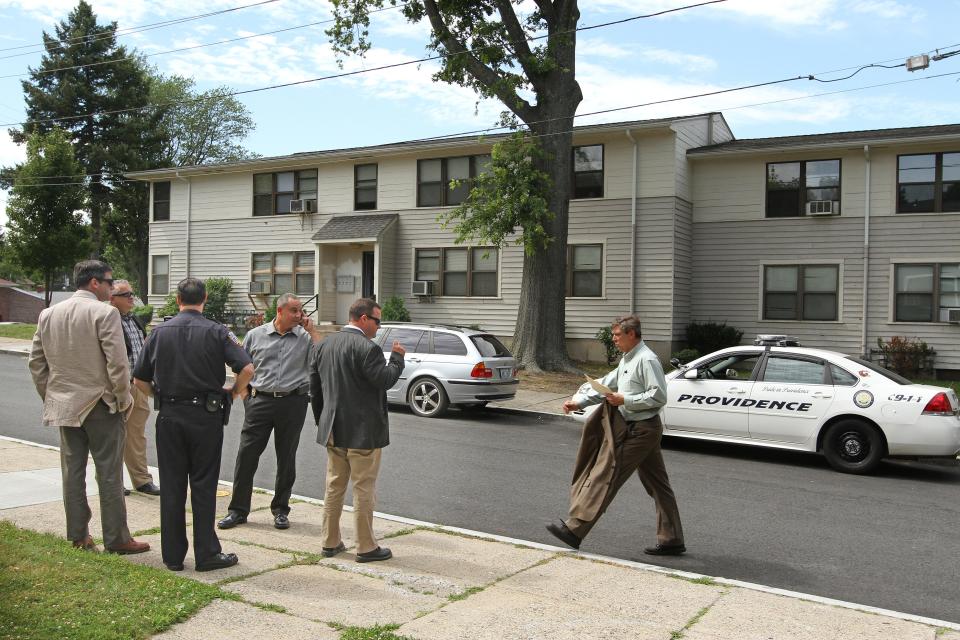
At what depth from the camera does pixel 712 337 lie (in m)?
23.3

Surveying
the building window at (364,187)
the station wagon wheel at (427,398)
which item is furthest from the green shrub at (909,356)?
the building window at (364,187)

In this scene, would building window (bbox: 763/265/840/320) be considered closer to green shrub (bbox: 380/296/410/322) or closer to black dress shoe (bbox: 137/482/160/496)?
green shrub (bbox: 380/296/410/322)

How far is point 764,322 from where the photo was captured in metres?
23.3

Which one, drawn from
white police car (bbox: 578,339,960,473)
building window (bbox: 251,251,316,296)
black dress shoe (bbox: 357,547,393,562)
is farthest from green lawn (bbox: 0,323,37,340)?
black dress shoe (bbox: 357,547,393,562)

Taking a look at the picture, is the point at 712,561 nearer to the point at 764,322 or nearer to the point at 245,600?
the point at 245,600

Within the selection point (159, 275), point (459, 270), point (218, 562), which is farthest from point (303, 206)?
point (218, 562)

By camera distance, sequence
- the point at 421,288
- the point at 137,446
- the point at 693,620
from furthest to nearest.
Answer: the point at 421,288, the point at 137,446, the point at 693,620

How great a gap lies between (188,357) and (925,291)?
68.9 feet

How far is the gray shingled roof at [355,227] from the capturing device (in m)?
26.2

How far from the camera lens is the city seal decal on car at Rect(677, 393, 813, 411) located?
10.7m

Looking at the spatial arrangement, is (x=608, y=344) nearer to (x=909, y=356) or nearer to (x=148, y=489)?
(x=909, y=356)

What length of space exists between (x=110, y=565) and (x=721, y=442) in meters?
8.81

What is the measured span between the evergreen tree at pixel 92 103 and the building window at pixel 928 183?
124ft

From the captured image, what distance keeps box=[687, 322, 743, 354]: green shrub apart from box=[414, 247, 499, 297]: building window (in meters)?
6.10
